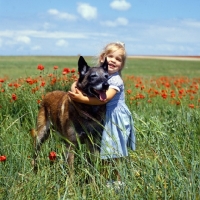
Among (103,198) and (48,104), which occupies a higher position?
(48,104)

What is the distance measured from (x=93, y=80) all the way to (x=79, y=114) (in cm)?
58

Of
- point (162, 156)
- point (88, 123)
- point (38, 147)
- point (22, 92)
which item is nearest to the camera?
point (162, 156)

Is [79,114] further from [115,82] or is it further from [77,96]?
[115,82]

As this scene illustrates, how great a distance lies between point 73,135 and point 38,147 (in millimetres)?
973

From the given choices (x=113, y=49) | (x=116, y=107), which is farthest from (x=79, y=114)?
(x=113, y=49)

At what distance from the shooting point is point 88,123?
16.7 ft

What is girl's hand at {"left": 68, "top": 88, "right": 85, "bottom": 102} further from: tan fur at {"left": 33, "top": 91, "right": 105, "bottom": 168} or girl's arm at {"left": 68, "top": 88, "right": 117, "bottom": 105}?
tan fur at {"left": 33, "top": 91, "right": 105, "bottom": 168}

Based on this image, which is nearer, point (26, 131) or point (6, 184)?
point (6, 184)

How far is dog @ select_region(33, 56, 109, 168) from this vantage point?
476 centimetres

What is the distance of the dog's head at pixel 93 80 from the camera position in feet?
15.4

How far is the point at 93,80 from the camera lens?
186 inches

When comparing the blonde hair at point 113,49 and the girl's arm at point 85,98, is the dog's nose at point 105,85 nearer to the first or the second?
the girl's arm at point 85,98

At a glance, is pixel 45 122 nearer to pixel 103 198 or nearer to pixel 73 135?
pixel 73 135

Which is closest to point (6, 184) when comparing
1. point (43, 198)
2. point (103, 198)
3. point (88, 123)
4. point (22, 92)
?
point (43, 198)
